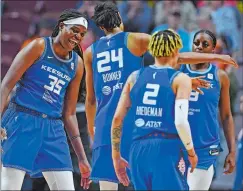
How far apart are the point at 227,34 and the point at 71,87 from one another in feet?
18.6

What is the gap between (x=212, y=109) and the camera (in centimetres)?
812

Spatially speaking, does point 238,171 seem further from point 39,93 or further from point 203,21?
point 39,93

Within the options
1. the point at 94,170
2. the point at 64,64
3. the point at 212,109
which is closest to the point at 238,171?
the point at 212,109

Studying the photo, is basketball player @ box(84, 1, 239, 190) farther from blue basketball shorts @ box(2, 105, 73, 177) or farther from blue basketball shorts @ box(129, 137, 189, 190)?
blue basketball shorts @ box(129, 137, 189, 190)

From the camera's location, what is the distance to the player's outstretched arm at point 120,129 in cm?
659

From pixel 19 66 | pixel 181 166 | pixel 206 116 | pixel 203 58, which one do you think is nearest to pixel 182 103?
pixel 181 166

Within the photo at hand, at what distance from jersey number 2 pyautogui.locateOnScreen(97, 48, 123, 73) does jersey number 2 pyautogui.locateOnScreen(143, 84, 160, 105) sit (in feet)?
3.88

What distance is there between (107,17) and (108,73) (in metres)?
0.47

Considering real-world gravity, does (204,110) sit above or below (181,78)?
below

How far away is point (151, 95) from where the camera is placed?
6398 mm

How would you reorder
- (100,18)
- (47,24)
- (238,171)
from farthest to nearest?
(47,24), (238,171), (100,18)

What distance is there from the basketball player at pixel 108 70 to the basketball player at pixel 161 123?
997 millimetres

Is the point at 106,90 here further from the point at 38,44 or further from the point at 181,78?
the point at 181,78

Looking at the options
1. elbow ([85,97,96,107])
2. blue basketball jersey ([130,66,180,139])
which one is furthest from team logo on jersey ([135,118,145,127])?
elbow ([85,97,96,107])
